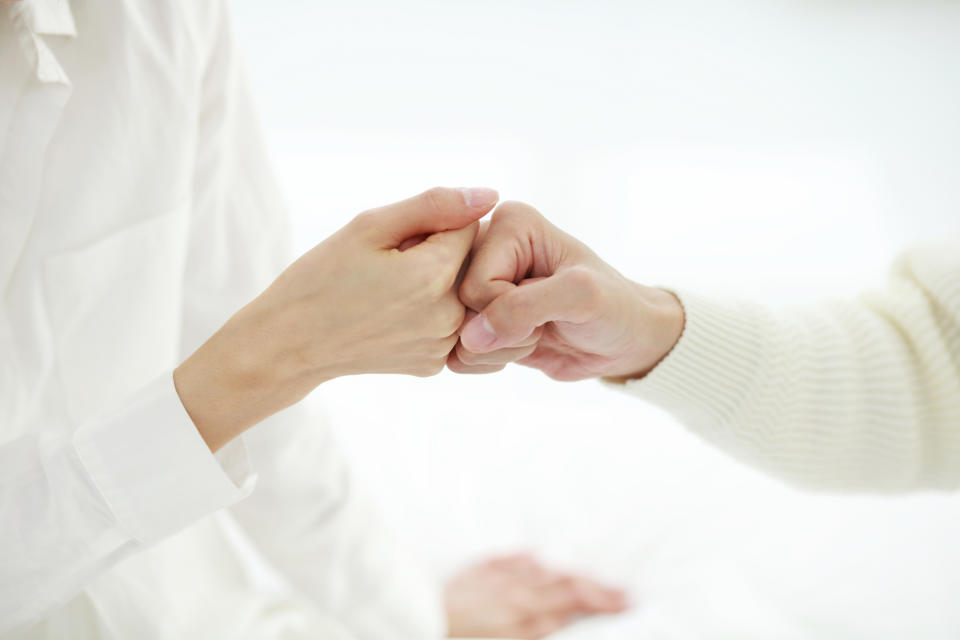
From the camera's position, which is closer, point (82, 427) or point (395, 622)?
point (82, 427)

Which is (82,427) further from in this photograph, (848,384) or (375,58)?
(375,58)

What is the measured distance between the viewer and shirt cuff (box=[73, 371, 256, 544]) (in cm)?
58

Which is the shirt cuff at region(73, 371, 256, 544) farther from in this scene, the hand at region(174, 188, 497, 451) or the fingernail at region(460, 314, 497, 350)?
the fingernail at region(460, 314, 497, 350)

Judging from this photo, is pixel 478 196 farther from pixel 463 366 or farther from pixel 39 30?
pixel 39 30

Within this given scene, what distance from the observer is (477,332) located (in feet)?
2.05

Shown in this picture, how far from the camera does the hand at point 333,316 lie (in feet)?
1.87

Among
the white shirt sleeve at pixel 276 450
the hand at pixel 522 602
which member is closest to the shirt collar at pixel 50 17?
the white shirt sleeve at pixel 276 450

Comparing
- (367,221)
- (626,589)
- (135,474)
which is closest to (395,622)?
(626,589)

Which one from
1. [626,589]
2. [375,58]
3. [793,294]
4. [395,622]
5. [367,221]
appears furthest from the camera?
[375,58]

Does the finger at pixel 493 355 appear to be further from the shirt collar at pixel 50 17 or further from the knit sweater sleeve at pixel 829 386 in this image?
the shirt collar at pixel 50 17

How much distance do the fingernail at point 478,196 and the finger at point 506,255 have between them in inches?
2.0

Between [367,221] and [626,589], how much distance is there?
77 cm

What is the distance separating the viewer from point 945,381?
2.55ft

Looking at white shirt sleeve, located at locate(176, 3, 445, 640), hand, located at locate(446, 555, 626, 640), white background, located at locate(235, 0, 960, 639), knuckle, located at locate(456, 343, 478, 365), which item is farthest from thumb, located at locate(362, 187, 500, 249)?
white background, located at locate(235, 0, 960, 639)
